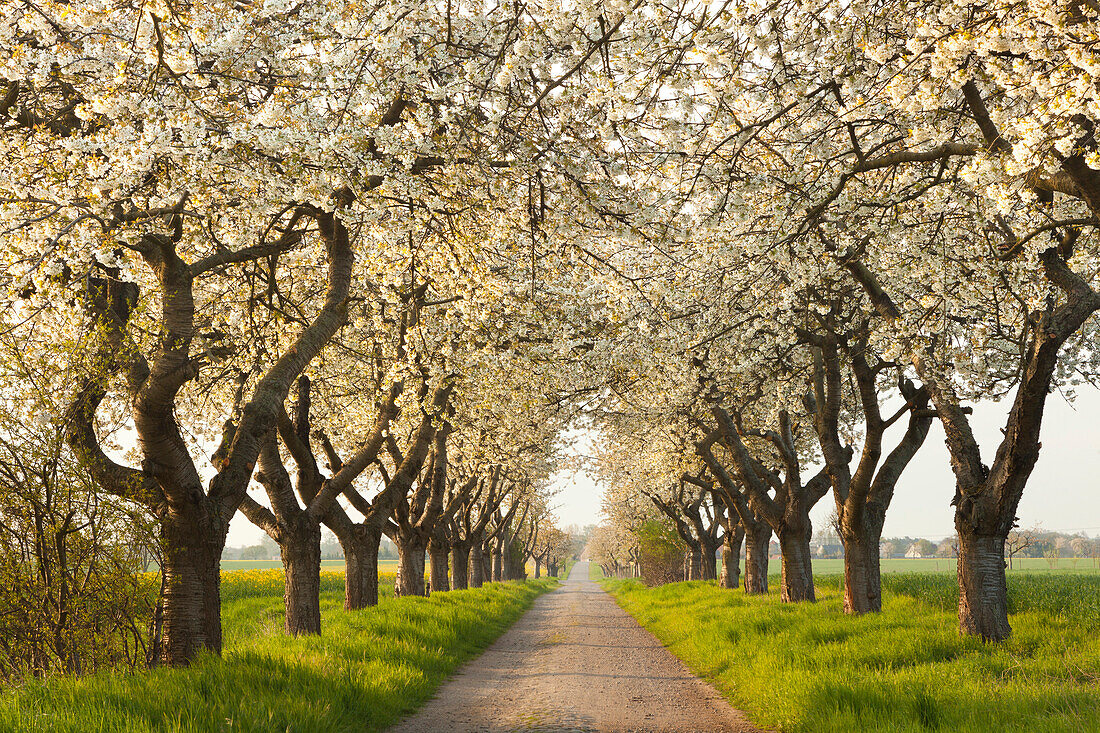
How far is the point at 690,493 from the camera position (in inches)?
1444

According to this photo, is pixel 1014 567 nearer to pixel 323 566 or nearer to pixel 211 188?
pixel 323 566

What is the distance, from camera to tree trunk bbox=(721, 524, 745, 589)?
29.1m

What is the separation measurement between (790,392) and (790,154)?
9257mm

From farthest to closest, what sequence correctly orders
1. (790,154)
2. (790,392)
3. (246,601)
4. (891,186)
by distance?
(246,601), (790,392), (891,186), (790,154)

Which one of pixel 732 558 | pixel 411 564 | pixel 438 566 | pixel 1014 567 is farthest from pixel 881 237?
pixel 1014 567

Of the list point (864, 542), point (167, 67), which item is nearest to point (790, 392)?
point (864, 542)

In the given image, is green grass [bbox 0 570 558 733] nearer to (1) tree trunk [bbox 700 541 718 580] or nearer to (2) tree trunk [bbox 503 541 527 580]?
(1) tree trunk [bbox 700 541 718 580]

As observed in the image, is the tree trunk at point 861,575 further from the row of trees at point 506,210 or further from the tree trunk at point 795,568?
the tree trunk at point 795,568

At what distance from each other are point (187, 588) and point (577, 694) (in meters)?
5.58

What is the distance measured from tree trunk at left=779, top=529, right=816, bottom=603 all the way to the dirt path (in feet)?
14.2

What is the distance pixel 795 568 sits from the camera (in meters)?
18.8

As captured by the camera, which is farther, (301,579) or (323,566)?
(323,566)

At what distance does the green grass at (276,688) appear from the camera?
5.80 metres

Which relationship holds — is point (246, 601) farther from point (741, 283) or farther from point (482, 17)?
point (482, 17)
